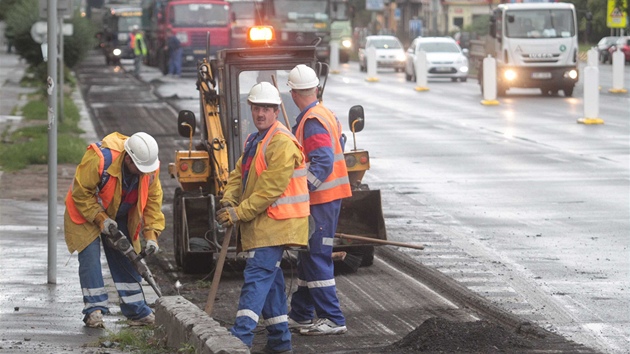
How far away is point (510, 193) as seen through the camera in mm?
17094

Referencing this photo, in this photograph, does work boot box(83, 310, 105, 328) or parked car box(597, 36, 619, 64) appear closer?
work boot box(83, 310, 105, 328)

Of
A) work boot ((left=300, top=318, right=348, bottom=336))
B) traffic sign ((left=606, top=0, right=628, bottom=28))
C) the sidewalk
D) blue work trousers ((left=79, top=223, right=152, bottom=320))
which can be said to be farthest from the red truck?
work boot ((left=300, top=318, right=348, bottom=336))

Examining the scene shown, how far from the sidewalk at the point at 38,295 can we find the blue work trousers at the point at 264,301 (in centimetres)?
88

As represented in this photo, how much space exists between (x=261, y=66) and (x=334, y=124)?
8.99 feet

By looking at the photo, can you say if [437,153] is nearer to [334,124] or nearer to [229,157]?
[229,157]

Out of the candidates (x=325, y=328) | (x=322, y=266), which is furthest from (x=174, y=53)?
(x=325, y=328)

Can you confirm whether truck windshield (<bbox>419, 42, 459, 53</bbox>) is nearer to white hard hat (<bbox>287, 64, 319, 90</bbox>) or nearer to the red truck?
the red truck

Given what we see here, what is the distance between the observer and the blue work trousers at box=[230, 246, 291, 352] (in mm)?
8258

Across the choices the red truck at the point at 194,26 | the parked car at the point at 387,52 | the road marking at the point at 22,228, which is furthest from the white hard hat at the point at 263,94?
the parked car at the point at 387,52

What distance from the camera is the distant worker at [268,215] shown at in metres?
8.31

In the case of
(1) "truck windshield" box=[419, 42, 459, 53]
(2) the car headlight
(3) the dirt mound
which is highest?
(2) the car headlight

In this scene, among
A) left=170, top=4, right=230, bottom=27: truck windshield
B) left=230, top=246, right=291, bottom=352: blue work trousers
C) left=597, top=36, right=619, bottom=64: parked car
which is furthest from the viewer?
left=597, top=36, right=619, bottom=64: parked car

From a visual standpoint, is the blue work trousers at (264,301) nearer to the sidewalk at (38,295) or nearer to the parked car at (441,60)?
the sidewalk at (38,295)

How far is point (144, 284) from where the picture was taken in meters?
11.0
